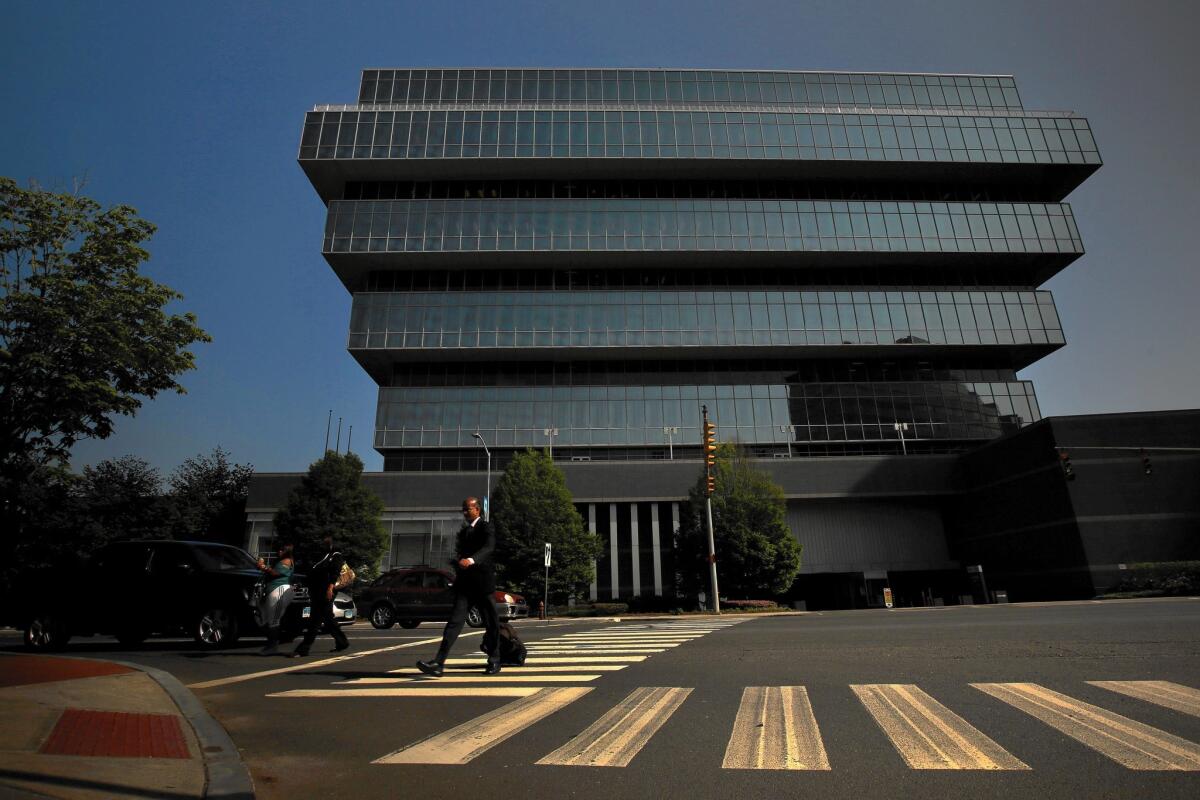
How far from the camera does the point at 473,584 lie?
7609mm

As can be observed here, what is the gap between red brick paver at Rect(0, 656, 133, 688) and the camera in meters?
6.97

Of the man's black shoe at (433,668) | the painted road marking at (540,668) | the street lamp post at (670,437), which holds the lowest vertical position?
the painted road marking at (540,668)

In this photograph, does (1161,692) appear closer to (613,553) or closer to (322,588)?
(322,588)

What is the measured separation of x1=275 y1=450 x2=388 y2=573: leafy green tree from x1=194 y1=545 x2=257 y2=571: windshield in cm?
2299

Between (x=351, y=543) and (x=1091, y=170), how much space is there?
233 ft

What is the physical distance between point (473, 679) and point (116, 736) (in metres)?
3.57

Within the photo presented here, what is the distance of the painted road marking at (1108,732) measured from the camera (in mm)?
3656

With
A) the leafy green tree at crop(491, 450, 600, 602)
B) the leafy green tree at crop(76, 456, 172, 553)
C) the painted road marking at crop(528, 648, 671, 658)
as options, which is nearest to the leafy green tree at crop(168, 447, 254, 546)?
the leafy green tree at crop(76, 456, 172, 553)

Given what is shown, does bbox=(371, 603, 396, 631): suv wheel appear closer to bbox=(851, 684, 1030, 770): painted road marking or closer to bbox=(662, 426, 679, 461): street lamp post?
bbox=(851, 684, 1030, 770): painted road marking

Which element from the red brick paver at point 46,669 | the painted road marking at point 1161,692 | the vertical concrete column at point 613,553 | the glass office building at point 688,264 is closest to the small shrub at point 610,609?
the vertical concrete column at point 613,553

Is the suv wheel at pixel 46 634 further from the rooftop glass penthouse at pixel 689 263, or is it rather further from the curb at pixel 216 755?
the rooftop glass penthouse at pixel 689 263

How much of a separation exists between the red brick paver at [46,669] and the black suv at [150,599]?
211cm

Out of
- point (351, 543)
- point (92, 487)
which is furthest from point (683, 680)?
point (92, 487)

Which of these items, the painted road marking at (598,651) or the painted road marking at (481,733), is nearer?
the painted road marking at (481,733)
